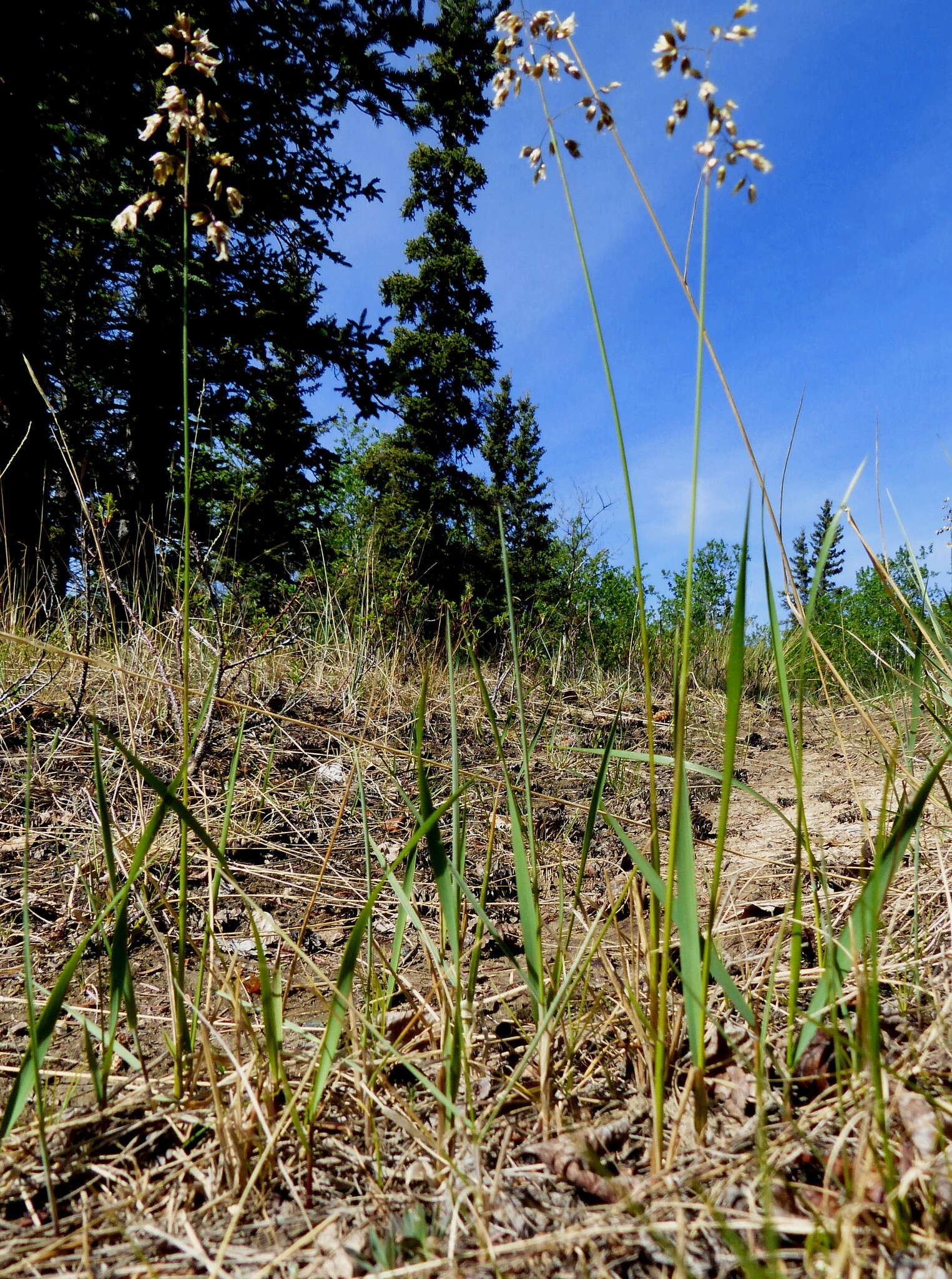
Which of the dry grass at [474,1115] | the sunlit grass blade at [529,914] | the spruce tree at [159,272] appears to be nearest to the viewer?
the dry grass at [474,1115]

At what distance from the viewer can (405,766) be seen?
2451mm

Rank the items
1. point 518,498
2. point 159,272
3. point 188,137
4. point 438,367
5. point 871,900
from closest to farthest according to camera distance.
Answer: point 871,900, point 188,137, point 159,272, point 438,367, point 518,498

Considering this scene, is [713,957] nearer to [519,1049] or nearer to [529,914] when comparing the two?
[529,914]

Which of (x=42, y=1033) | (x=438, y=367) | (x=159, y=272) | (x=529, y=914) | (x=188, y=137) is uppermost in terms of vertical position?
(x=438, y=367)

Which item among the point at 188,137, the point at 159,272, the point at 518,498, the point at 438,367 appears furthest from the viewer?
the point at 518,498

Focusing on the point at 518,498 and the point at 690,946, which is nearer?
the point at 690,946

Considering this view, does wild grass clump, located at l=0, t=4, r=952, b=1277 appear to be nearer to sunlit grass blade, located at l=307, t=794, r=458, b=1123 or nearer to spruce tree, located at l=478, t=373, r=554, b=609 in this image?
sunlit grass blade, located at l=307, t=794, r=458, b=1123

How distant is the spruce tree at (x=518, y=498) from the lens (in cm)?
1962

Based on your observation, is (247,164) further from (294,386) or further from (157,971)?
(157,971)

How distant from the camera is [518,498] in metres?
24.3

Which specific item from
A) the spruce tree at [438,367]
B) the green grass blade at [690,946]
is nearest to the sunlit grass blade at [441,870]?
the green grass blade at [690,946]

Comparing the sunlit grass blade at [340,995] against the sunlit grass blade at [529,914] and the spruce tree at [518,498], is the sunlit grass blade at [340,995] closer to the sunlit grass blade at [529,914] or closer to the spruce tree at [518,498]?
the sunlit grass blade at [529,914]

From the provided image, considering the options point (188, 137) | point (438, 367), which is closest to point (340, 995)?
point (188, 137)

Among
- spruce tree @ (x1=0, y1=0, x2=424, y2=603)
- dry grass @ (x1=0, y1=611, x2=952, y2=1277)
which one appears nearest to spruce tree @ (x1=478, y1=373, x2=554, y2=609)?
spruce tree @ (x1=0, y1=0, x2=424, y2=603)
